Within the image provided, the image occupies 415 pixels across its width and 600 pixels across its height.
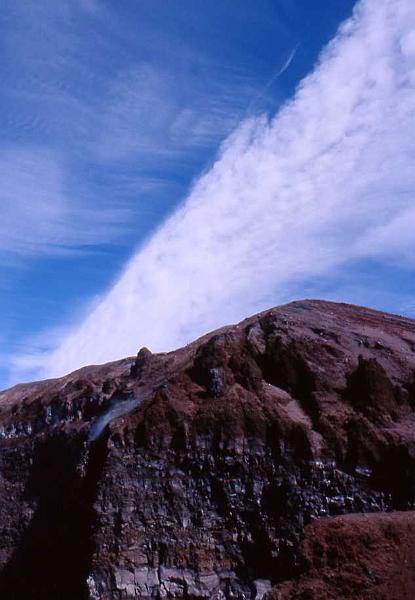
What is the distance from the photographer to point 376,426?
102 feet

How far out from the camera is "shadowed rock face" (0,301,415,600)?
26781 mm

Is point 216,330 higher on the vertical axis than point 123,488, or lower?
higher

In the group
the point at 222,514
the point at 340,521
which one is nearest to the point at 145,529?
the point at 222,514

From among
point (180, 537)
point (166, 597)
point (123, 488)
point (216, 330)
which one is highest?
point (216, 330)

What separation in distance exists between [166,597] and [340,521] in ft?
24.5

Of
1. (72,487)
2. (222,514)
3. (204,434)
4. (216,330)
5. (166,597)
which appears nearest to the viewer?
(166,597)

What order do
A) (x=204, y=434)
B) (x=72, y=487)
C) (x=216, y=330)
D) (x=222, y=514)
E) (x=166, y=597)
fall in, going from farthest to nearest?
(x=216, y=330) < (x=72, y=487) < (x=204, y=434) < (x=222, y=514) < (x=166, y=597)

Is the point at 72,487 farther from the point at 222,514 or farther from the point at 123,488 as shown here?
the point at 222,514

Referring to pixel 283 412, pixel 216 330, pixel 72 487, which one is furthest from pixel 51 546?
pixel 216 330

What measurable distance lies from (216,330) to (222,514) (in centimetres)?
1512

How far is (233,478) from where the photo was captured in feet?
96.1

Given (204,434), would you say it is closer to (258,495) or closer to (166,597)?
(258,495)

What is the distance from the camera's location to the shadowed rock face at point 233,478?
26.8 metres

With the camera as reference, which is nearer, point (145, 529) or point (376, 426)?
point (145, 529)
